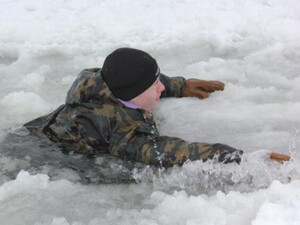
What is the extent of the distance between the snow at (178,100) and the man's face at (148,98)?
1.12ft

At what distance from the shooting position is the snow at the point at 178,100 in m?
2.27

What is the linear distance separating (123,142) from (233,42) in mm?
2219

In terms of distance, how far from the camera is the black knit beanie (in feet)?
8.77

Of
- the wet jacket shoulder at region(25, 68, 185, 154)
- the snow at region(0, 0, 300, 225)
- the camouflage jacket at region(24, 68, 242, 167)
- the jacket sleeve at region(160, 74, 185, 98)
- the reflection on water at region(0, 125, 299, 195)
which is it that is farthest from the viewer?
the jacket sleeve at region(160, 74, 185, 98)

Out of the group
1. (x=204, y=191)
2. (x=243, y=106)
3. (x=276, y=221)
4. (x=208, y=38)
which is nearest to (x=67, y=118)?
Result: (x=204, y=191)

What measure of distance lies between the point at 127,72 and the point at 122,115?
0.87ft

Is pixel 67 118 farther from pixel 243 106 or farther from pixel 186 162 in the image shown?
pixel 243 106

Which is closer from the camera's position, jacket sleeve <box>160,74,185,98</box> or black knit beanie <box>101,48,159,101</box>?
black knit beanie <box>101,48,159,101</box>

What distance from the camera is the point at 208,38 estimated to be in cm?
452

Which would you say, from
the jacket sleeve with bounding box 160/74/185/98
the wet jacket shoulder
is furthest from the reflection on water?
the jacket sleeve with bounding box 160/74/185/98

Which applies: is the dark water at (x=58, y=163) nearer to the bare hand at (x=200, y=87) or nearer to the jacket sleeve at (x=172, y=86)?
the jacket sleeve at (x=172, y=86)

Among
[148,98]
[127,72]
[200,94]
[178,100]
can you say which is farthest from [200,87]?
[127,72]

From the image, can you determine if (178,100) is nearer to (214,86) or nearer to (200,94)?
(200,94)

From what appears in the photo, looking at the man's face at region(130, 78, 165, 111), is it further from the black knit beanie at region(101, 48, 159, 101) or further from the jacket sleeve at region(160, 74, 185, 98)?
the jacket sleeve at region(160, 74, 185, 98)
